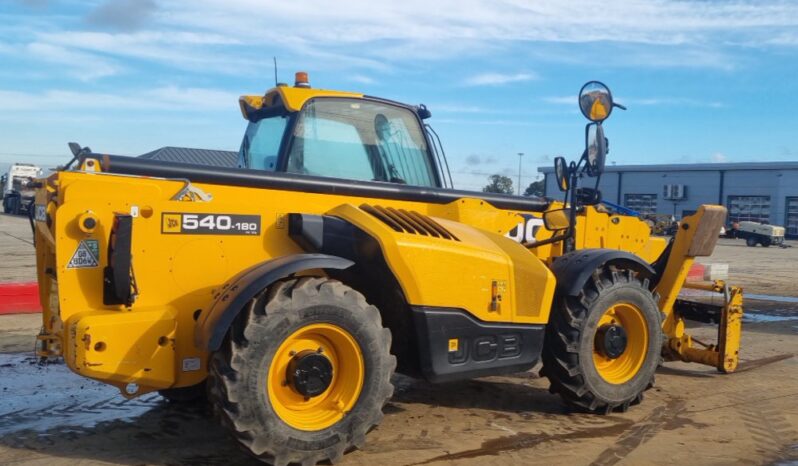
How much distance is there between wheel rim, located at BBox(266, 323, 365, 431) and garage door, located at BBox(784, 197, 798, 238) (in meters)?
54.1

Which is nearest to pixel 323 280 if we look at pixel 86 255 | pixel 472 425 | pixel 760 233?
pixel 86 255

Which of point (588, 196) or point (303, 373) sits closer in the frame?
point (303, 373)

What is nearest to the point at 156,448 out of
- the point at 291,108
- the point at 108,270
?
the point at 108,270

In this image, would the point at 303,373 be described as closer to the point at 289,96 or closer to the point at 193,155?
the point at 289,96

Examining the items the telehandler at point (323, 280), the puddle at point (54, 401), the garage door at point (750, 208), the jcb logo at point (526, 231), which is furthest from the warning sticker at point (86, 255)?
the garage door at point (750, 208)

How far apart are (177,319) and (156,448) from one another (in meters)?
0.90

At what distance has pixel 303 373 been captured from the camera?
400 cm

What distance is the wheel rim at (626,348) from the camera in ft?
17.8

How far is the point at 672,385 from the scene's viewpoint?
21.0 ft

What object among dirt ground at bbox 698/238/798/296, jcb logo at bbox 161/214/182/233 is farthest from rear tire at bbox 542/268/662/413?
dirt ground at bbox 698/238/798/296

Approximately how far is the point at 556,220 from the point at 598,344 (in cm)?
99

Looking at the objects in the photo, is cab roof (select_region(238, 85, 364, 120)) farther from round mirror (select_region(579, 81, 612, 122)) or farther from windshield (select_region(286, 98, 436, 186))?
round mirror (select_region(579, 81, 612, 122))

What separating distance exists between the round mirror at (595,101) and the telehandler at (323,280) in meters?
0.01

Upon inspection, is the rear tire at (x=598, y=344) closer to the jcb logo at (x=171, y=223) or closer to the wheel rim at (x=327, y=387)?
the wheel rim at (x=327, y=387)
